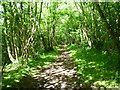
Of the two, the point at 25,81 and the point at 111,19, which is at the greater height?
the point at 111,19

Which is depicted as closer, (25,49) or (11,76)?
(11,76)

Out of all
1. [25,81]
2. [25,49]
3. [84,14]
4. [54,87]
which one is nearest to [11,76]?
[25,81]

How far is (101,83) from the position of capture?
6.01 meters

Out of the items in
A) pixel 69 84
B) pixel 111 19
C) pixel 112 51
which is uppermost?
pixel 111 19

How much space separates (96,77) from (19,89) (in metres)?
4.12

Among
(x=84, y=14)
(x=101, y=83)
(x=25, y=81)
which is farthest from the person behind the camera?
(x=84, y=14)

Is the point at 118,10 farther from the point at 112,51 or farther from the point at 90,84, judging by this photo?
the point at 90,84

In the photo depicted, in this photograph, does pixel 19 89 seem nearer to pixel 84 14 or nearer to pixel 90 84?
pixel 90 84

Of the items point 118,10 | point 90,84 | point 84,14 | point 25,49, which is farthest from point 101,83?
point 84,14

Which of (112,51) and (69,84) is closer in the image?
(69,84)

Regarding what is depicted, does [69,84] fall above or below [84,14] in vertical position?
below

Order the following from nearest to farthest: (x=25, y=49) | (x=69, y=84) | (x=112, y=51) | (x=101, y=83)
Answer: (x=101, y=83), (x=69, y=84), (x=112, y=51), (x=25, y=49)

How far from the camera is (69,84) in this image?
6.56 m

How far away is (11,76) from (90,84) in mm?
4688
